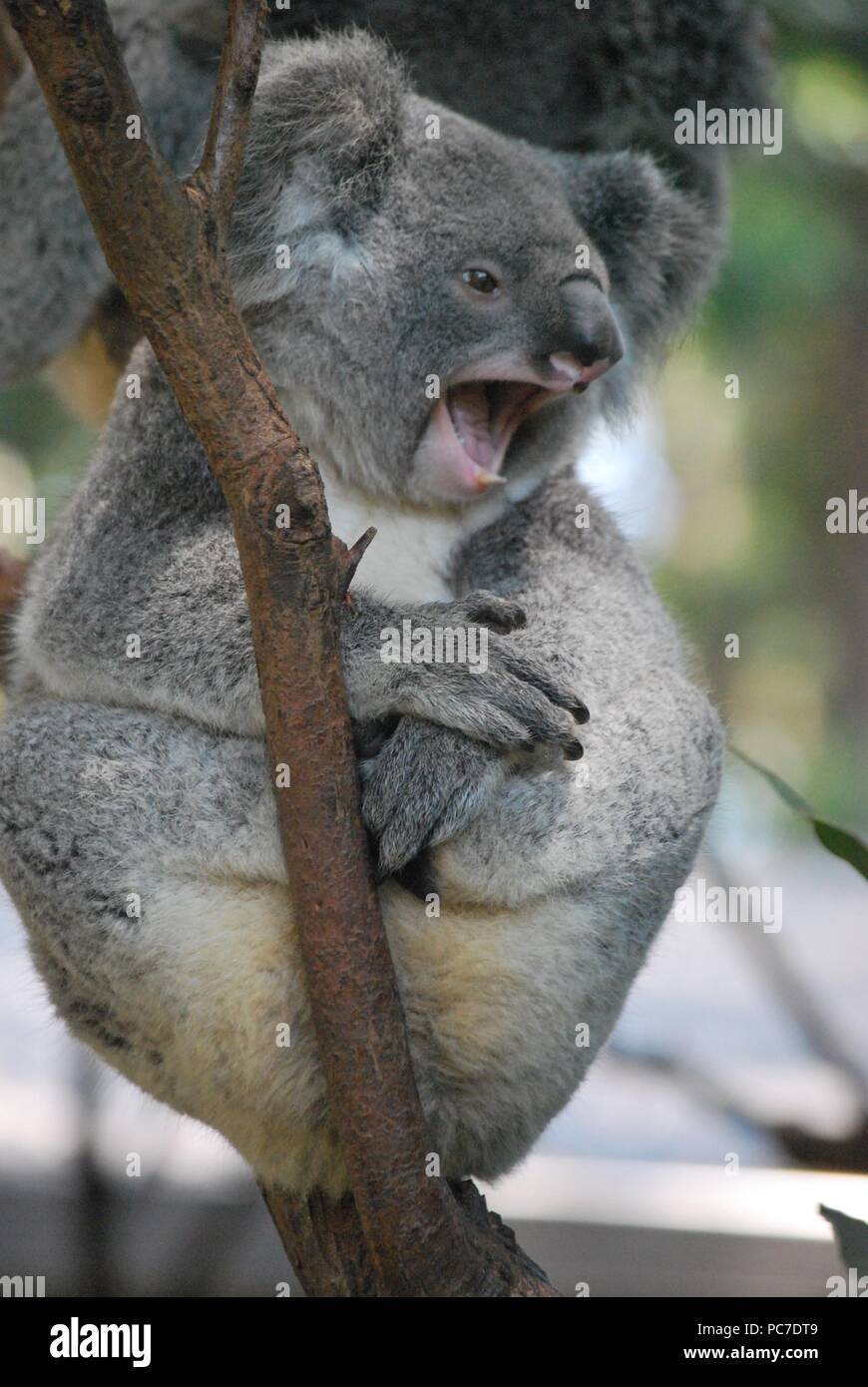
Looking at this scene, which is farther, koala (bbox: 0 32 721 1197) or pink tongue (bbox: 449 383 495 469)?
pink tongue (bbox: 449 383 495 469)

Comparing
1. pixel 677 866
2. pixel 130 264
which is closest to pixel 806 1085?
pixel 677 866

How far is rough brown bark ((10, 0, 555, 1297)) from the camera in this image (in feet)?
5.61

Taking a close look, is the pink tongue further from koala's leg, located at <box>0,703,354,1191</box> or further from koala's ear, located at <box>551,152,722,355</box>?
koala's leg, located at <box>0,703,354,1191</box>

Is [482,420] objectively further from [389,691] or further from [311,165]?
[389,691]

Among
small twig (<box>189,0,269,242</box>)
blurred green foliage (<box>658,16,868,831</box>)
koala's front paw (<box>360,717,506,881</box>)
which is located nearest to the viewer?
small twig (<box>189,0,269,242</box>)

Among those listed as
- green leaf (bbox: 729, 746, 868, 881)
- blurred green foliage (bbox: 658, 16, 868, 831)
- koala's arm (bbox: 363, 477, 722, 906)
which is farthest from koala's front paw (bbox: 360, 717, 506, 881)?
blurred green foliage (bbox: 658, 16, 868, 831)

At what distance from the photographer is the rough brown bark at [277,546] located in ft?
5.61

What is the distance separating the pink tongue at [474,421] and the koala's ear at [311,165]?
31 cm

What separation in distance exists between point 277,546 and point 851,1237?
1.43m

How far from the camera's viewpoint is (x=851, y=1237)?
2320 mm

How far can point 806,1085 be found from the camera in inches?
235

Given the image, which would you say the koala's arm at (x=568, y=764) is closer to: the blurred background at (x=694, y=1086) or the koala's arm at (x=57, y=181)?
the blurred background at (x=694, y=1086)

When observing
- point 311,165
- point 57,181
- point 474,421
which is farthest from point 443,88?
point 474,421

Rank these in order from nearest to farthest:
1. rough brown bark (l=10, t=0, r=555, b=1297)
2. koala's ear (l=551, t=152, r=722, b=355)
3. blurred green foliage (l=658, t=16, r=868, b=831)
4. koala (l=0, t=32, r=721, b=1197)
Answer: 1. rough brown bark (l=10, t=0, r=555, b=1297)
2. koala (l=0, t=32, r=721, b=1197)
3. koala's ear (l=551, t=152, r=722, b=355)
4. blurred green foliage (l=658, t=16, r=868, b=831)
